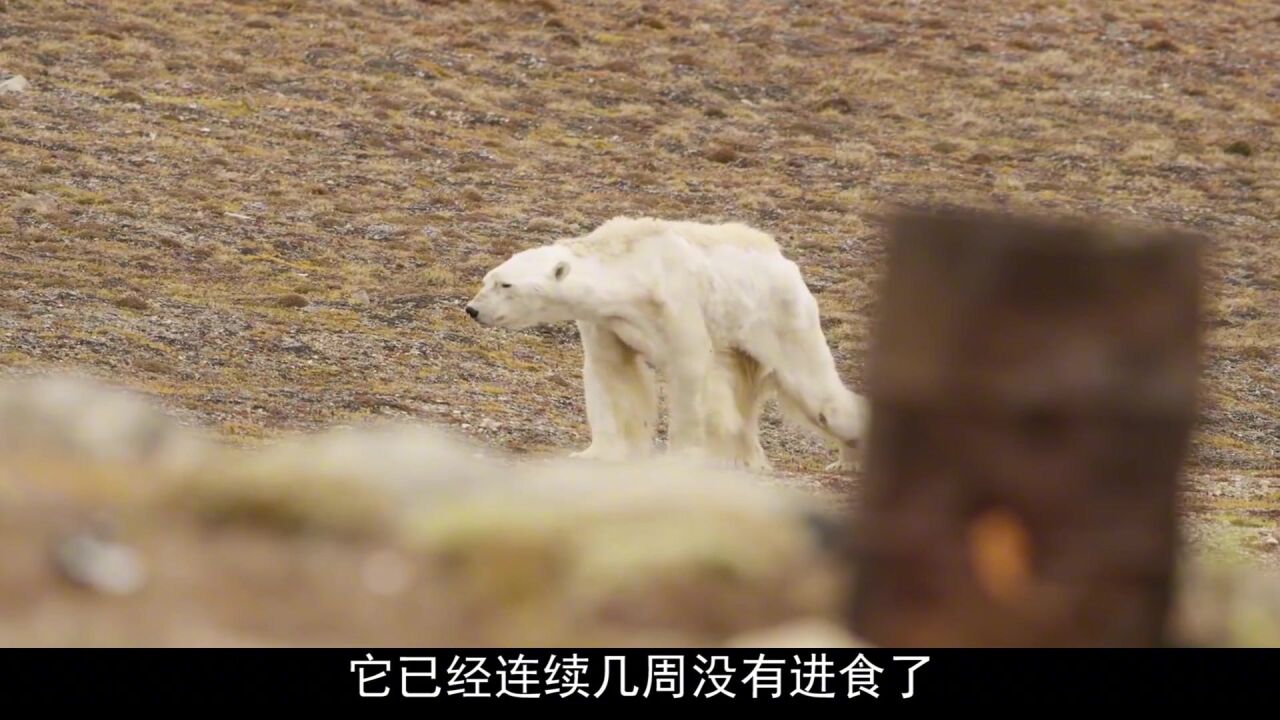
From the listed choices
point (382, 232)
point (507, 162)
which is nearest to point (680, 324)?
point (382, 232)

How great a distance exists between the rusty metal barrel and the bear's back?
7.40 metres

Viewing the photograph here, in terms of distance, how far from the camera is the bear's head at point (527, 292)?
11586 mm

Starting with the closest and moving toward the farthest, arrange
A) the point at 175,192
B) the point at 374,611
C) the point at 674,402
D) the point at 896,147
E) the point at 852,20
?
the point at 374,611 < the point at 674,402 < the point at 175,192 < the point at 896,147 < the point at 852,20

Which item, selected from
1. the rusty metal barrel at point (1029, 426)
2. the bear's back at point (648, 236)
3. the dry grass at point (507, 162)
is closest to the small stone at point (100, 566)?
the rusty metal barrel at point (1029, 426)

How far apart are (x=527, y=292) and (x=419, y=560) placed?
6753 millimetres

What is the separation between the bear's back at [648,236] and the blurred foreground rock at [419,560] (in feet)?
20.5

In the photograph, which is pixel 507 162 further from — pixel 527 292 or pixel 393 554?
pixel 393 554

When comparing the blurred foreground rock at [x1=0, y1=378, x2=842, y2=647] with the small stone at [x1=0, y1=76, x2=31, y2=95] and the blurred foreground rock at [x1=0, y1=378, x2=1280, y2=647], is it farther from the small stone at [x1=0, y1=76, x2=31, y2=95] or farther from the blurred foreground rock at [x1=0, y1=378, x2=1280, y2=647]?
the small stone at [x1=0, y1=76, x2=31, y2=95]

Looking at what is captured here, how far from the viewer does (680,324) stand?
1162 cm

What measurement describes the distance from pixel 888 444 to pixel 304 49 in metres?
25.6

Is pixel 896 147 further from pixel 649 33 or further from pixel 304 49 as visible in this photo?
pixel 304 49

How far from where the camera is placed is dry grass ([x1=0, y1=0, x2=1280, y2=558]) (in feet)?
57.1

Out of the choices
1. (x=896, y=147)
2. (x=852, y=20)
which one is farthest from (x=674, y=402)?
(x=852, y=20)

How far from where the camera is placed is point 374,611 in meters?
4.75
